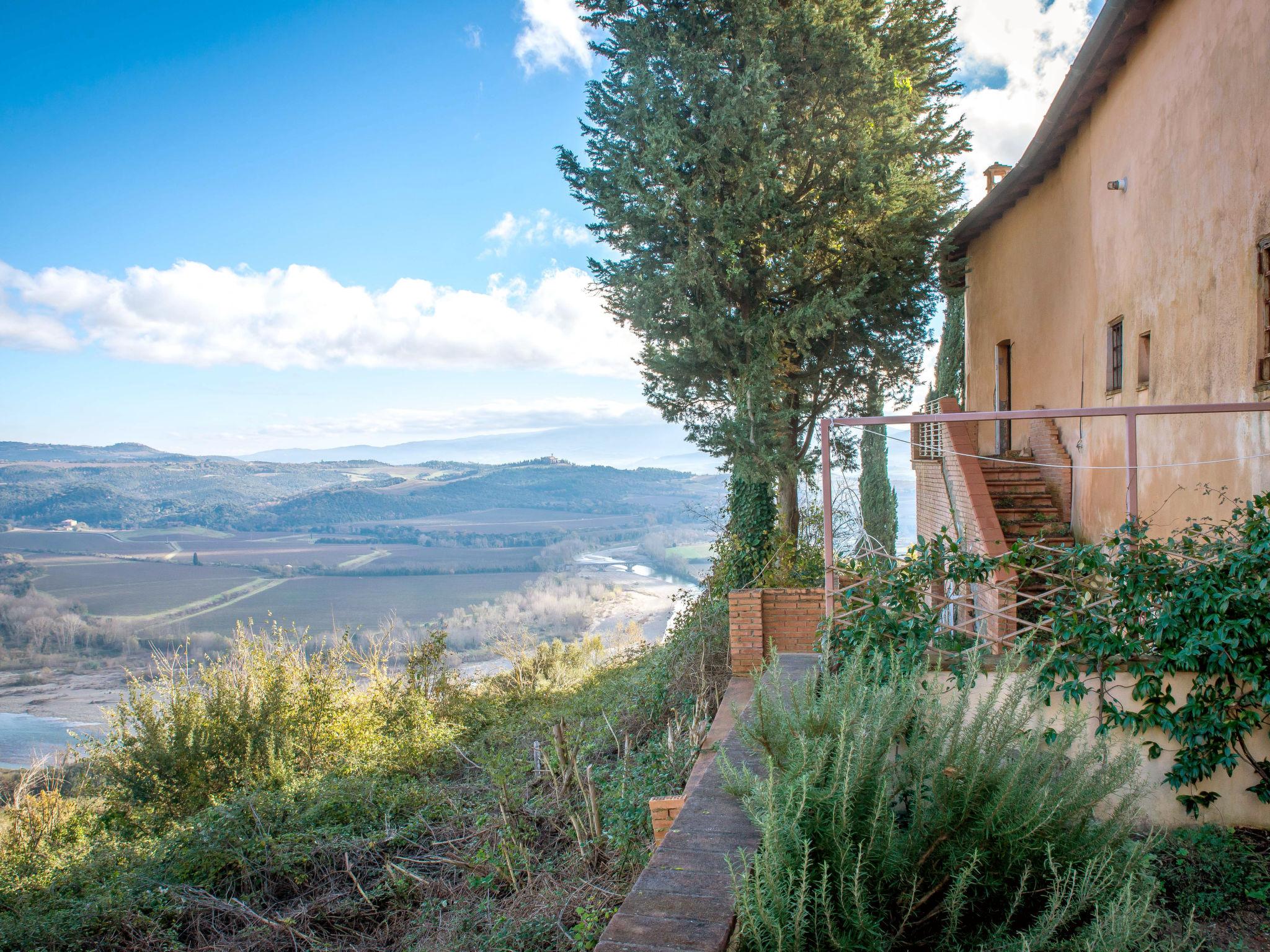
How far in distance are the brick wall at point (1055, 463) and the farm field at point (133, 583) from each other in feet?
101

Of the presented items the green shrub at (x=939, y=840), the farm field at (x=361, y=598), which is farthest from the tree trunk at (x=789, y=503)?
the farm field at (x=361, y=598)

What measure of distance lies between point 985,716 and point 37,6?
3274cm

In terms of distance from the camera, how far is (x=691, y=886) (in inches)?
100

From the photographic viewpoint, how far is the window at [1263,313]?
4871 mm

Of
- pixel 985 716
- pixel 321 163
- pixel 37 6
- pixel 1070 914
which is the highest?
pixel 37 6

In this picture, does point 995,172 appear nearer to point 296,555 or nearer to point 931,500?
point 931,500

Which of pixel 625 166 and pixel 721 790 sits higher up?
pixel 625 166

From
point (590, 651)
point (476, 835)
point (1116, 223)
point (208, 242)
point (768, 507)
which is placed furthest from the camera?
point (208, 242)

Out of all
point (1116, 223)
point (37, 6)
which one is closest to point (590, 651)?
point (1116, 223)

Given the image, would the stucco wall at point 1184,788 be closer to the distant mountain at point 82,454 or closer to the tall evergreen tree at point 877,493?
the tall evergreen tree at point 877,493

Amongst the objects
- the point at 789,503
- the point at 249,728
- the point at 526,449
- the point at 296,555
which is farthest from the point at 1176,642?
the point at 526,449

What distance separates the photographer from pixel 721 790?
346cm

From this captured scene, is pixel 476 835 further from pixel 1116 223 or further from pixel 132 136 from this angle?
pixel 132 136

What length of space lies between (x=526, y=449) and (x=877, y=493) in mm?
→ 29928
